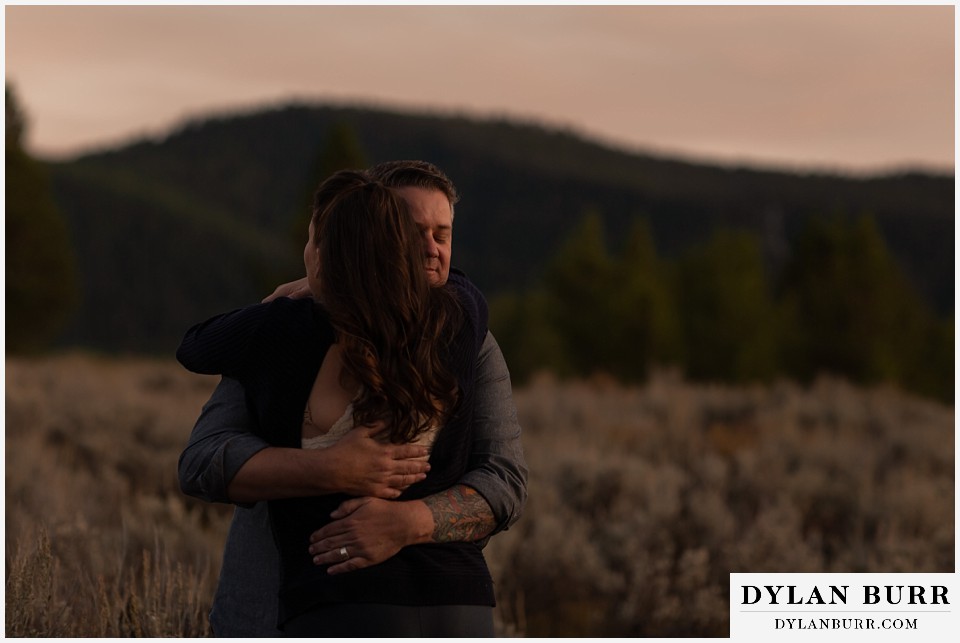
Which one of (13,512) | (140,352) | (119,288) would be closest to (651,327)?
(13,512)

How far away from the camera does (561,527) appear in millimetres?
7914

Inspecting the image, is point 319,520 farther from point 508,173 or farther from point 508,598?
point 508,173

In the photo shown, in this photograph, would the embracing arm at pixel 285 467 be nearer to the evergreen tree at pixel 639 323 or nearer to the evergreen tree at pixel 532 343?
the evergreen tree at pixel 639 323

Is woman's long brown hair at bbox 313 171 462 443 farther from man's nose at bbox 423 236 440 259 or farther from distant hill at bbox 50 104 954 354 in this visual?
distant hill at bbox 50 104 954 354

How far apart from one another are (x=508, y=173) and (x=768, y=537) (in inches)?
4796

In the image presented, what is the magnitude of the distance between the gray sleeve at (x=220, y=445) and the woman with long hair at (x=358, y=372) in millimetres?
61

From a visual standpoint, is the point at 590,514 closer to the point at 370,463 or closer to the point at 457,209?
the point at 370,463

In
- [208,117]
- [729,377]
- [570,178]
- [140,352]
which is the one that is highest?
[208,117]

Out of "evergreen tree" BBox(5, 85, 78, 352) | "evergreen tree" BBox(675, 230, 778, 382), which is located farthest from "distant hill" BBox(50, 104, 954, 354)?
"evergreen tree" BBox(5, 85, 78, 352)

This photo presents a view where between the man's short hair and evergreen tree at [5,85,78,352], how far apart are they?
26939mm

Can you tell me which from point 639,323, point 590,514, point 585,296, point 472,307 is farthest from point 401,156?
point 472,307

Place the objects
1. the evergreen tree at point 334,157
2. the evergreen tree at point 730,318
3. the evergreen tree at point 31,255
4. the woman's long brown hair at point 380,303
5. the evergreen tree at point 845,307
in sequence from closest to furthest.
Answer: the woman's long brown hair at point 380,303, the evergreen tree at point 334,157, the evergreen tree at point 31,255, the evergreen tree at point 845,307, the evergreen tree at point 730,318

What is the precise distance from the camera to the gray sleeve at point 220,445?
8.18ft

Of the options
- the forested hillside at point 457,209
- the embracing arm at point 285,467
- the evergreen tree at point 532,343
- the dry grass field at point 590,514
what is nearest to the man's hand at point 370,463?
the embracing arm at point 285,467
